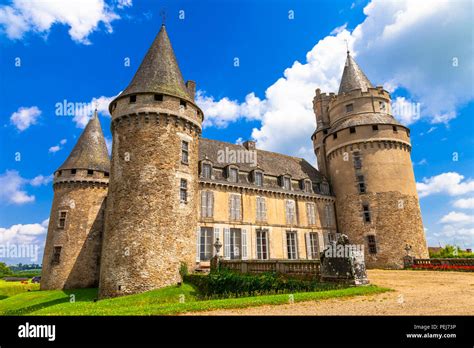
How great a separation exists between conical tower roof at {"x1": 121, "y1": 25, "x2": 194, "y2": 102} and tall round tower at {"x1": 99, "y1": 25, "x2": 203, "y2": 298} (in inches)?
2.7

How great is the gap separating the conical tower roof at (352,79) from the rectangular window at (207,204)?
1861 cm

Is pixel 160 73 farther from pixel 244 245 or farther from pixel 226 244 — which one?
pixel 244 245

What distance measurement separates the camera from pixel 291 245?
82.7 ft

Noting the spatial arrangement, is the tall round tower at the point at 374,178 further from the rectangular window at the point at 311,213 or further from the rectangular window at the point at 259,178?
the rectangular window at the point at 259,178

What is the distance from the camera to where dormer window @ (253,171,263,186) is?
24781 millimetres

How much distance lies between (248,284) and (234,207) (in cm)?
962

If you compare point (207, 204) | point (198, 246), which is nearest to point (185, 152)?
point (207, 204)

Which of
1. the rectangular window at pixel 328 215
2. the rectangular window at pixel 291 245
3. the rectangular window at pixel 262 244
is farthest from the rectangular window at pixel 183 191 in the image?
the rectangular window at pixel 328 215

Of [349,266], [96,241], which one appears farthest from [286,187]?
[96,241]

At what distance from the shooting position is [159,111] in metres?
18.0

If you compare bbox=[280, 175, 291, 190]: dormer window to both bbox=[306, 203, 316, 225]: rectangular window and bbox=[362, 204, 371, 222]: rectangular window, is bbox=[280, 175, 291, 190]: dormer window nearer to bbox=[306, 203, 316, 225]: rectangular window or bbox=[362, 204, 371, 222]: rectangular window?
bbox=[306, 203, 316, 225]: rectangular window
